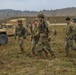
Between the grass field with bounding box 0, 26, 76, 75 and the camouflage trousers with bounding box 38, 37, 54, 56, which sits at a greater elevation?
the camouflage trousers with bounding box 38, 37, 54, 56

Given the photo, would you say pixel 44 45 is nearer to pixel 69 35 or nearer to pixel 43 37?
pixel 43 37

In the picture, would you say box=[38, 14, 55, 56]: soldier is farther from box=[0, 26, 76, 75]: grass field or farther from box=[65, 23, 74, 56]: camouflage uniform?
box=[65, 23, 74, 56]: camouflage uniform

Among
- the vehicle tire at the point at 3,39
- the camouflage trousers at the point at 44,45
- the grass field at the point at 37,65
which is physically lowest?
the vehicle tire at the point at 3,39

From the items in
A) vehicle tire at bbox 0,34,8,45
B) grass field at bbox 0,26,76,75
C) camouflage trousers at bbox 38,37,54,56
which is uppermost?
camouflage trousers at bbox 38,37,54,56

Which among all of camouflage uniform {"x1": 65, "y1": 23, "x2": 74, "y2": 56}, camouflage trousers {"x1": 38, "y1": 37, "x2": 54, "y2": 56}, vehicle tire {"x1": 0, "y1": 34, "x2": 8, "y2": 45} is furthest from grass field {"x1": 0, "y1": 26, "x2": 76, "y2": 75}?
vehicle tire {"x1": 0, "y1": 34, "x2": 8, "y2": 45}

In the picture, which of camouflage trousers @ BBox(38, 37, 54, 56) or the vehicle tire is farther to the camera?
the vehicle tire

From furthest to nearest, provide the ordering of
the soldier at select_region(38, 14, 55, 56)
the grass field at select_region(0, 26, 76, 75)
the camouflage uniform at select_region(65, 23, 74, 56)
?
1. the camouflage uniform at select_region(65, 23, 74, 56)
2. the soldier at select_region(38, 14, 55, 56)
3. the grass field at select_region(0, 26, 76, 75)

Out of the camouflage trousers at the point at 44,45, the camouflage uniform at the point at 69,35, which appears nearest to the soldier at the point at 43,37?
the camouflage trousers at the point at 44,45

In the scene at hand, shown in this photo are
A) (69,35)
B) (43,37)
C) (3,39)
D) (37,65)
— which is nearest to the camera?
(37,65)

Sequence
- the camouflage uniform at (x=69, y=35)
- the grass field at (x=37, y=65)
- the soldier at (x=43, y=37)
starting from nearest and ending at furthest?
the grass field at (x=37, y=65) < the soldier at (x=43, y=37) < the camouflage uniform at (x=69, y=35)

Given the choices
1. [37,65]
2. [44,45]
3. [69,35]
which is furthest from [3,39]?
[37,65]

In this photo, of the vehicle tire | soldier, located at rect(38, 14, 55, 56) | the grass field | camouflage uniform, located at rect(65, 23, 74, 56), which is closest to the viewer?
the grass field

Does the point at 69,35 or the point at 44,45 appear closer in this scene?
the point at 44,45

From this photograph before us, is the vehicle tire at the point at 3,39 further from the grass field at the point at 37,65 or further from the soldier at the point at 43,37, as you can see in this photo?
the soldier at the point at 43,37
